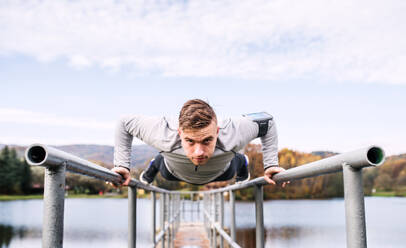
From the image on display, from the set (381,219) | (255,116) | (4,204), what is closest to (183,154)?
(255,116)

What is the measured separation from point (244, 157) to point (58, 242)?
181 centimetres

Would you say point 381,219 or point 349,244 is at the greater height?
point 349,244

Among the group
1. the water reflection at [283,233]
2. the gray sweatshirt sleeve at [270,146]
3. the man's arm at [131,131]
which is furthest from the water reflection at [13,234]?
the gray sweatshirt sleeve at [270,146]

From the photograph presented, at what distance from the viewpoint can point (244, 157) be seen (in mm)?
2402

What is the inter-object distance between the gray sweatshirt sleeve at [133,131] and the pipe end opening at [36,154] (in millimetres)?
1160

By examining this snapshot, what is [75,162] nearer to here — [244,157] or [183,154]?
[183,154]

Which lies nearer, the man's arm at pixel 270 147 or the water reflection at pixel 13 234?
the man's arm at pixel 270 147

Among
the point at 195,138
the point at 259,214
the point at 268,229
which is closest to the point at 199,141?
the point at 195,138

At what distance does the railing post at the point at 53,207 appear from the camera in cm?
66

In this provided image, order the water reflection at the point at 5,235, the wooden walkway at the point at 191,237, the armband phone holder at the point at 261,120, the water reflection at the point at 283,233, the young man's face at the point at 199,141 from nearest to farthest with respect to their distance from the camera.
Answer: the young man's face at the point at 199,141 < the armband phone holder at the point at 261,120 < the wooden walkway at the point at 191,237 < the water reflection at the point at 5,235 < the water reflection at the point at 283,233

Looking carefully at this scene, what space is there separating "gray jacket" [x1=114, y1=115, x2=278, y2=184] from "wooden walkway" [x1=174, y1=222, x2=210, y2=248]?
14.0 feet

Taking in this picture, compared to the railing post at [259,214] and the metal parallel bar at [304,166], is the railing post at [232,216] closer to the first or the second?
the railing post at [259,214]

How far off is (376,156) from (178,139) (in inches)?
47.3

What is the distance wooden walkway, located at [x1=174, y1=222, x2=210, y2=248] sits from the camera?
19.5 ft
